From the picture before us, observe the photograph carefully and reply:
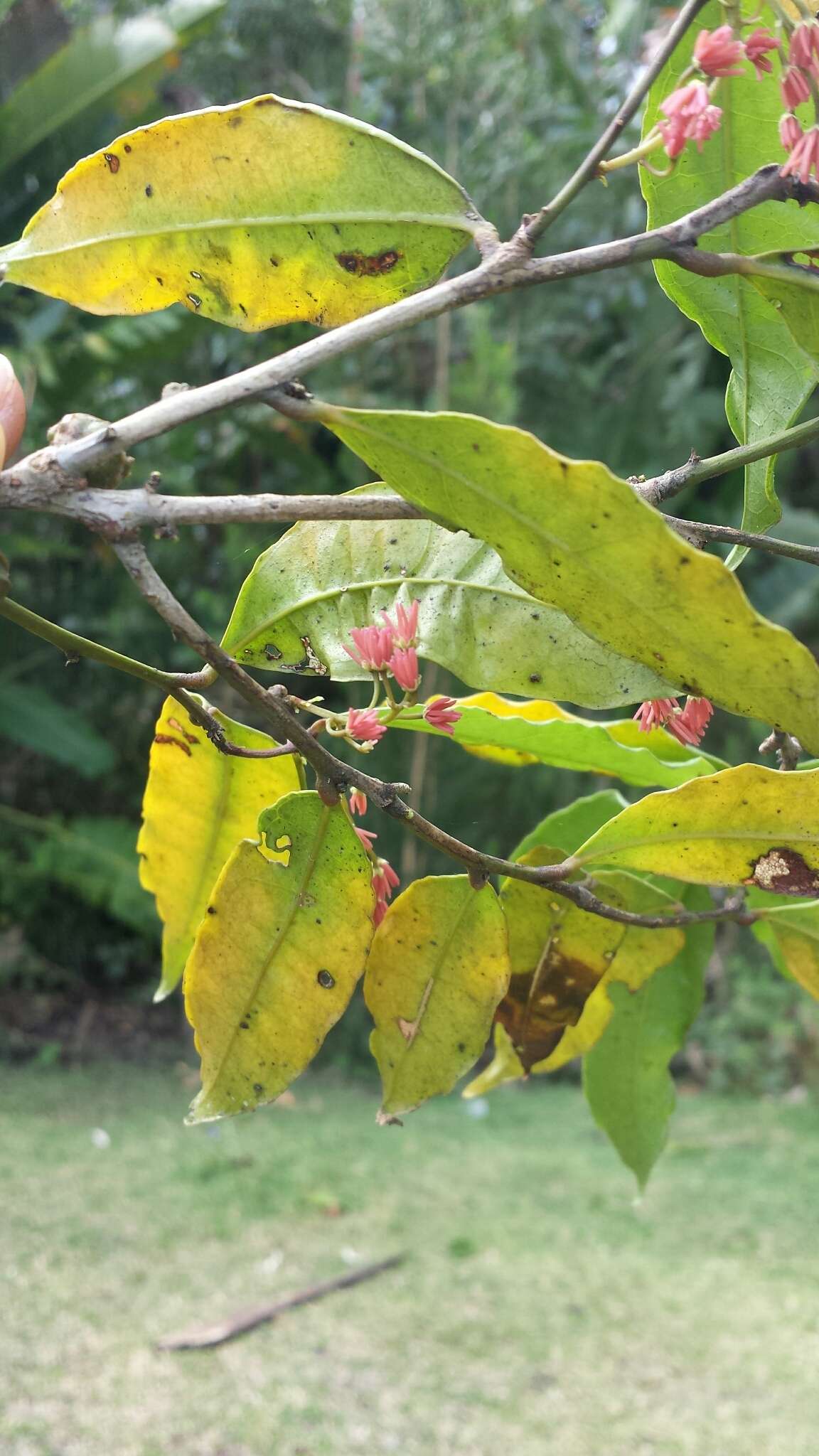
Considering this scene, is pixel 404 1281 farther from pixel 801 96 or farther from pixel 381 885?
pixel 801 96

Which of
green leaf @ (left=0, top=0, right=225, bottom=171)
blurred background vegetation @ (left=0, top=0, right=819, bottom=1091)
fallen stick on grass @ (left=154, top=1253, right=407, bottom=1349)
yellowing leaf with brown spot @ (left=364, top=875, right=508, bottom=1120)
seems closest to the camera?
yellowing leaf with brown spot @ (left=364, top=875, right=508, bottom=1120)

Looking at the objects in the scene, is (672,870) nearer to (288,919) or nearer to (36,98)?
(288,919)

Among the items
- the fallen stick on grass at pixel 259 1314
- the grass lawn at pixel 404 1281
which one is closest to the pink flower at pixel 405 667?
the grass lawn at pixel 404 1281

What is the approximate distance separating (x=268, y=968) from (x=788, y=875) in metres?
0.13

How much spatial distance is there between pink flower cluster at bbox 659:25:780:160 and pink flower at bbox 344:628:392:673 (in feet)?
0.38

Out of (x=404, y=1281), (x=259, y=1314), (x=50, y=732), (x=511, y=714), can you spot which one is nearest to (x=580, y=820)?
(x=511, y=714)

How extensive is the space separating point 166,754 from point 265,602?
0.22 feet

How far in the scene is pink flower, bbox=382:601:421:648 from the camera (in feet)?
0.88

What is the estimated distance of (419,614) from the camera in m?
0.29

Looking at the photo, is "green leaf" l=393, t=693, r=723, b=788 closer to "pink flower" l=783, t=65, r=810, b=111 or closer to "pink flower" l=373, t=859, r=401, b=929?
"pink flower" l=373, t=859, r=401, b=929

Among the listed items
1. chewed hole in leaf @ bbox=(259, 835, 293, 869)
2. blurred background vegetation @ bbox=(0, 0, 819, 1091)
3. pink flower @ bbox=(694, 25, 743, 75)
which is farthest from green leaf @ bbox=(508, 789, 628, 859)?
blurred background vegetation @ bbox=(0, 0, 819, 1091)

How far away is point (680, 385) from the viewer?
8.07ft

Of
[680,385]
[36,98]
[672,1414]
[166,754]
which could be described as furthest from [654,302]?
[166,754]

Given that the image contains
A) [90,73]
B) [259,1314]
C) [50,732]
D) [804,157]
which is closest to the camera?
[804,157]
